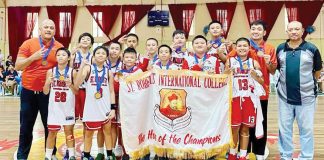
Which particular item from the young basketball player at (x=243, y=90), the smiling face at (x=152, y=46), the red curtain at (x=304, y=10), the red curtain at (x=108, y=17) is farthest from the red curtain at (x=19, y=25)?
the young basketball player at (x=243, y=90)

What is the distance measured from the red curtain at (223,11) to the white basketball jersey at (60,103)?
50.6 feet

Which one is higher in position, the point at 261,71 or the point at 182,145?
the point at 261,71

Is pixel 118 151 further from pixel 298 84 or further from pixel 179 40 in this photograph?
pixel 298 84

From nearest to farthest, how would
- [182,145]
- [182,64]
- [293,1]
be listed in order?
[182,145] < [182,64] < [293,1]

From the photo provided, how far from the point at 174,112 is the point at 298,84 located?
1377mm

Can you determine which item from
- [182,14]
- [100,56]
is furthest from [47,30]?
[182,14]

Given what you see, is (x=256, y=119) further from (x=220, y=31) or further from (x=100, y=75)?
(x=100, y=75)

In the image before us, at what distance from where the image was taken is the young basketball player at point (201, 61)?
4410mm

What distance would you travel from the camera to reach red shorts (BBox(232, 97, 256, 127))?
14.0 feet

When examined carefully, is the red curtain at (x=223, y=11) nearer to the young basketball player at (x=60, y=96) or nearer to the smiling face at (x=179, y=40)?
the smiling face at (x=179, y=40)

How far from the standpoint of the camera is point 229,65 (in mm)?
4383

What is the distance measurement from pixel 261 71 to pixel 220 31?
68 centimetres

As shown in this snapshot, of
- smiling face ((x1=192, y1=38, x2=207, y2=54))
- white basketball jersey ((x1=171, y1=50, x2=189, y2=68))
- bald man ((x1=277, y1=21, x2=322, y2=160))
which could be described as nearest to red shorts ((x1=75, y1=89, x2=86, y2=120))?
white basketball jersey ((x1=171, y1=50, x2=189, y2=68))

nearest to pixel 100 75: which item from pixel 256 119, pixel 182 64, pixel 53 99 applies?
pixel 53 99
